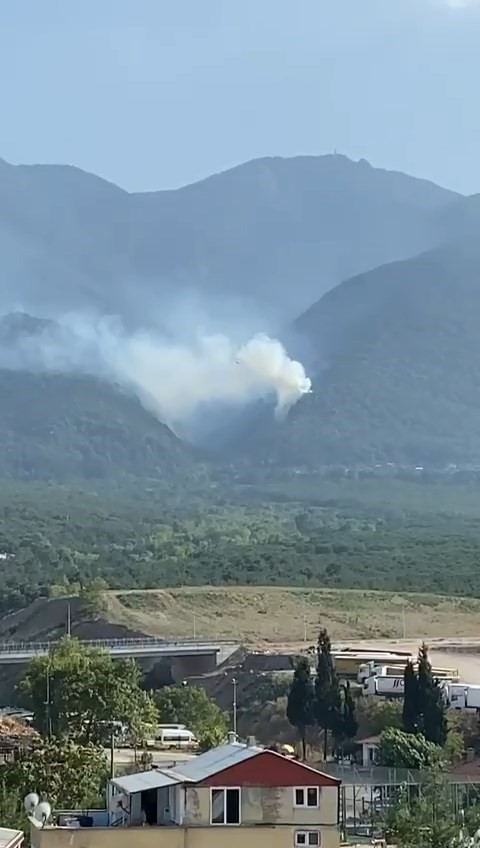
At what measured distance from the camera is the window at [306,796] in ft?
94.6

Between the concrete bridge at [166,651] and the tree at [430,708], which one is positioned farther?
the concrete bridge at [166,651]

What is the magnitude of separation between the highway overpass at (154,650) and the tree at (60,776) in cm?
4288

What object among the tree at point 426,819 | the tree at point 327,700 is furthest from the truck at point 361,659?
the tree at point 426,819

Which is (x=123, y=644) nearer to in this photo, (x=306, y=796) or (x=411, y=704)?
(x=411, y=704)

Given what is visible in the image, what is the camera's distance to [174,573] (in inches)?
5438

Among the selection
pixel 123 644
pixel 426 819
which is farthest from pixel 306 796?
pixel 123 644

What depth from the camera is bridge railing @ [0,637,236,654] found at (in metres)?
93.8

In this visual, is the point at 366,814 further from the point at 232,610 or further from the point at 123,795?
the point at 232,610

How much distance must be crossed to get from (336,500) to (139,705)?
135878 millimetres

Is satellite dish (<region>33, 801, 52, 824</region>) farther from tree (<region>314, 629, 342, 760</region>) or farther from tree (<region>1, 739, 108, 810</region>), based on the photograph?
tree (<region>314, 629, 342, 760</region>)

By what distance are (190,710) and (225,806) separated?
4381 centimetres

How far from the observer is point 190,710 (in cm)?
7181

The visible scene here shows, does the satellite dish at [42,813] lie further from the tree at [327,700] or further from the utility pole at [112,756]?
the tree at [327,700]

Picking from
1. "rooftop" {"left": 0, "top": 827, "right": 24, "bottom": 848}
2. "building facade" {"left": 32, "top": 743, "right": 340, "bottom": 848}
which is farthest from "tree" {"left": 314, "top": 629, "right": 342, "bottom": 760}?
"rooftop" {"left": 0, "top": 827, "right": 24, "bottom": 848}
